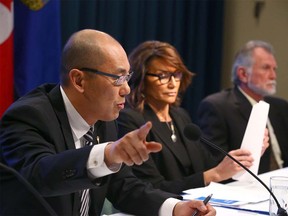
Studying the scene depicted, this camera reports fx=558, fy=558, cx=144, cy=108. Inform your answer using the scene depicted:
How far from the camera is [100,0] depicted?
14.4ft

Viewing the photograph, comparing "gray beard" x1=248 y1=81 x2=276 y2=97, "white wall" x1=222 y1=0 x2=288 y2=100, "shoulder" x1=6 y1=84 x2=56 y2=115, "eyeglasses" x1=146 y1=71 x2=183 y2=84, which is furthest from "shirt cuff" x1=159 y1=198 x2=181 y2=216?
"white wall" x1=222 y1=0 x2=288 y2=100

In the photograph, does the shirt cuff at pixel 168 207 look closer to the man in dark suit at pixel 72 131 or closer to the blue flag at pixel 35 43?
the man in dark suit at pixel 72 131

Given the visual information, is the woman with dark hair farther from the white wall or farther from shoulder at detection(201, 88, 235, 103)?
the white wall

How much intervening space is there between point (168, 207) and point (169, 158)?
95 centimetres

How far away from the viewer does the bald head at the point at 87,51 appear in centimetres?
208

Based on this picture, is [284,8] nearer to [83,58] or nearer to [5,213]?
[83,58]

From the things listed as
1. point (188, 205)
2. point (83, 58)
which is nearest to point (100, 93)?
point (83, 58)

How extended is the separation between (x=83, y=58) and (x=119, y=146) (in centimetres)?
Answer: 62

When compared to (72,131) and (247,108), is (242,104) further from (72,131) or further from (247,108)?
(72,131)

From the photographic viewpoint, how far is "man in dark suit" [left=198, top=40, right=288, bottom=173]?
3.79 m

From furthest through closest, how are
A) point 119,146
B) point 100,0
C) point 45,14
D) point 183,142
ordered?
1. point 100,0
2. point 45,14
3. point 183,142
4. point 119,146

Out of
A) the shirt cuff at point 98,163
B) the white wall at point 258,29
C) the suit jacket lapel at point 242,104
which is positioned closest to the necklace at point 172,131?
the suit jacket lapel at point 242,104

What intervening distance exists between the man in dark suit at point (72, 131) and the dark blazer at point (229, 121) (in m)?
1.52

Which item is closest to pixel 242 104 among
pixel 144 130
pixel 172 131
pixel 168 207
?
pixel 172 131
